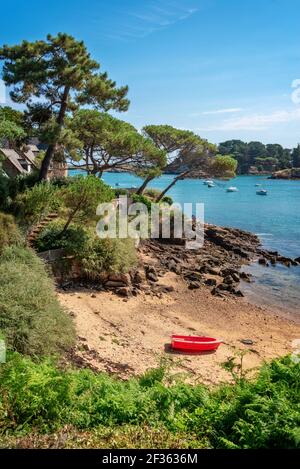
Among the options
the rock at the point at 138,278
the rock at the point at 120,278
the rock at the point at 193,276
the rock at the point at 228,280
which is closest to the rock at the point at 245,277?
the rock at the point at 228,280

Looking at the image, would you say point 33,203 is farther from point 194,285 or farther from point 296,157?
point 296,157

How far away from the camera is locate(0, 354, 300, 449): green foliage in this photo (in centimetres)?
524

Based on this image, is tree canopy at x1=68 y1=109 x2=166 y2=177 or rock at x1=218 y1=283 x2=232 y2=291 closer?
rock at x1=218 y1=283 x2=232 y2=291

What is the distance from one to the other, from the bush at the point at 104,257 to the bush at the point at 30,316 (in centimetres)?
538

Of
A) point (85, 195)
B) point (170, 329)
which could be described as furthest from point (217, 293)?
point (85, 195)

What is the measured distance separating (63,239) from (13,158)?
1624 cm

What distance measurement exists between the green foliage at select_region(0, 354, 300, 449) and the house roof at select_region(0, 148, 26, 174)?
2486 cm

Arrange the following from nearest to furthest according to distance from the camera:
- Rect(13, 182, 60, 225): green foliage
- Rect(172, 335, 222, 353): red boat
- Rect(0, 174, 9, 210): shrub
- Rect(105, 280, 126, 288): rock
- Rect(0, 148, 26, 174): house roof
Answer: Rect(172, 335, 222, 353): red boat < Rect(13, 182, 60, 225): green foliage < Rect(0, 174, 9, 210): shrub < Rect(105, 280, 126, 288): rock < Rect(0, 148, 26, 174): house roof

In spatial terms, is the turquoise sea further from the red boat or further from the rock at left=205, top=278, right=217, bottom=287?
the red boat

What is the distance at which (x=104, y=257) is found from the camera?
1758cm

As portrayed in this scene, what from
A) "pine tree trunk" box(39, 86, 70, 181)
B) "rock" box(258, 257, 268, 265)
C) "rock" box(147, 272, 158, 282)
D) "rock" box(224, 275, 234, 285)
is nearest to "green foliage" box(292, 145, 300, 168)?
"rock" box(258, 257, 268, 265)

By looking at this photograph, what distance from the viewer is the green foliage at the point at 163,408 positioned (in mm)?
5238

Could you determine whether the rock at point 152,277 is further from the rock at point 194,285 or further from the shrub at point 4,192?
the shrub at point 4,192

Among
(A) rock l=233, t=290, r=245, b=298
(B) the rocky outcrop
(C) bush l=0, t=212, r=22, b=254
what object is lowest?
(A) rock l=233, t=290, r=245, b=298
